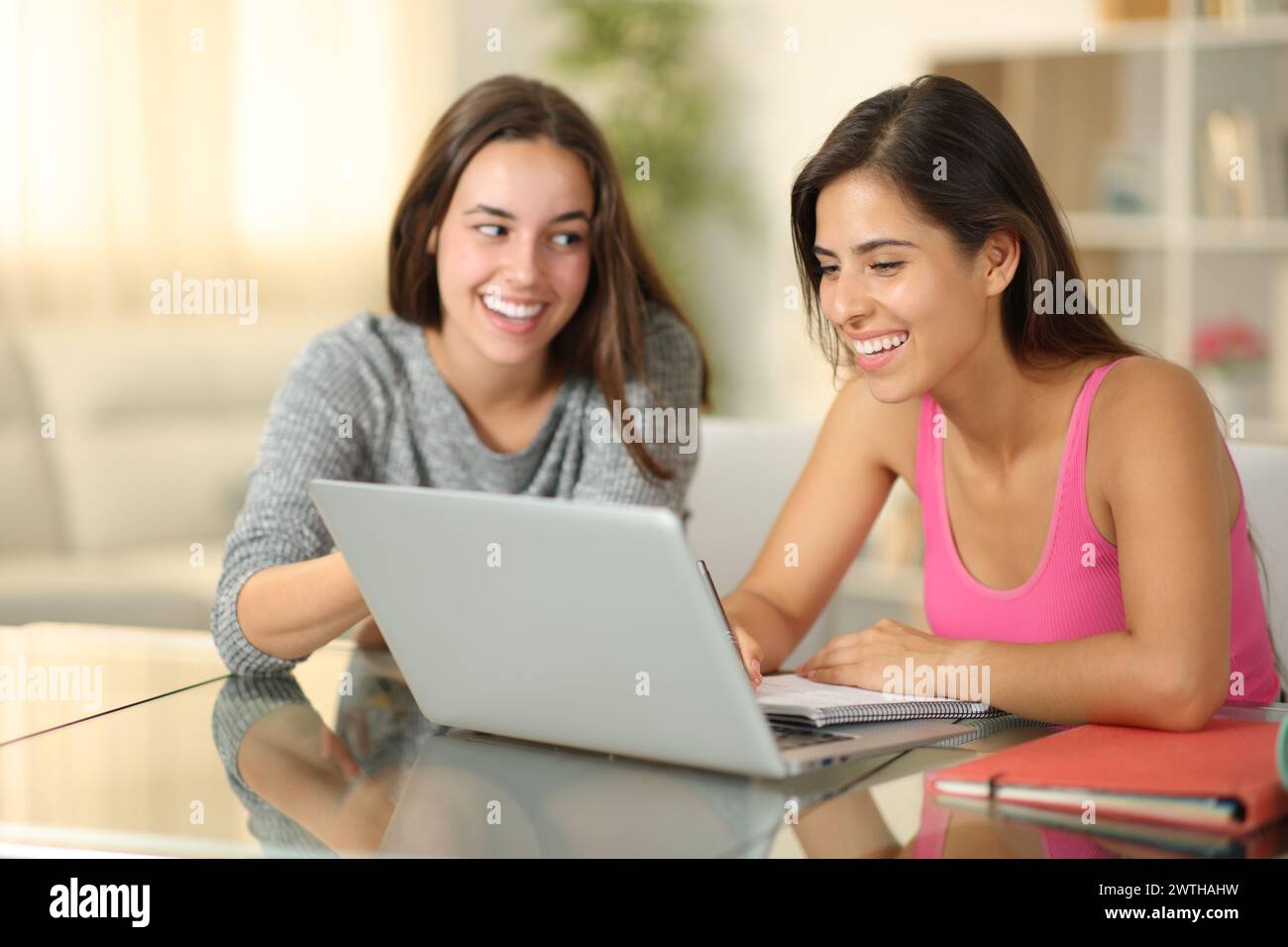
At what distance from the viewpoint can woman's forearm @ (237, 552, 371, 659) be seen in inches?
52.9

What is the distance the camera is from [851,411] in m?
1.64

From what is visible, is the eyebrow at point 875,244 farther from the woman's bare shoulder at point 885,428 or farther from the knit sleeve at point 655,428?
the knit sleeve at point 655,428

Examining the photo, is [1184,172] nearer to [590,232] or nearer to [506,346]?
[590,232]

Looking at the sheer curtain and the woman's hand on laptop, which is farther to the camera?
the sheer curtain

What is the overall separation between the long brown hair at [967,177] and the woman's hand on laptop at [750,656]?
0.34 metres

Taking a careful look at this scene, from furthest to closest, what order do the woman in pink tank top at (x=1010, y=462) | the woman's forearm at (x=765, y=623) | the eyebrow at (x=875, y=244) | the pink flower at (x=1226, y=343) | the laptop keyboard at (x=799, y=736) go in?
the pink flower at (x=1226, y=343), the woman's forearm at (x=765, y=623), the eyebrow at (x=875, y=244), the woman in pink tank top at (x=1010, y=462), the laptop keyboard at (x=799, y=736)

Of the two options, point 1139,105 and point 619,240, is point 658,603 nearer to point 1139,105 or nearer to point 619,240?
point 619,240

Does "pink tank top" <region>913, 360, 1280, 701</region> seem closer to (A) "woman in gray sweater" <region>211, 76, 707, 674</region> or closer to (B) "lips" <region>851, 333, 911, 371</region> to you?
(B) "lips" <region>851, 333, 911, 371</region>

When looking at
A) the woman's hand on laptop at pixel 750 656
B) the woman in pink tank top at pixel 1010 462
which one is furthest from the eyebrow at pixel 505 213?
the woman's hand on laptop at pixel 750 656

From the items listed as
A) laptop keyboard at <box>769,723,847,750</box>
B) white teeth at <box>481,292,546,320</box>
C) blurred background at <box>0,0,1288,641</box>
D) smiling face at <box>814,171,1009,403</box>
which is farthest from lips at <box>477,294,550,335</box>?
blurred background at <box>0,0,1288,641</box>

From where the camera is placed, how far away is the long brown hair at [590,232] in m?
1.76

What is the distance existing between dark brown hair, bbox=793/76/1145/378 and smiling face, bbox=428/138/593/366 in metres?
0.40
